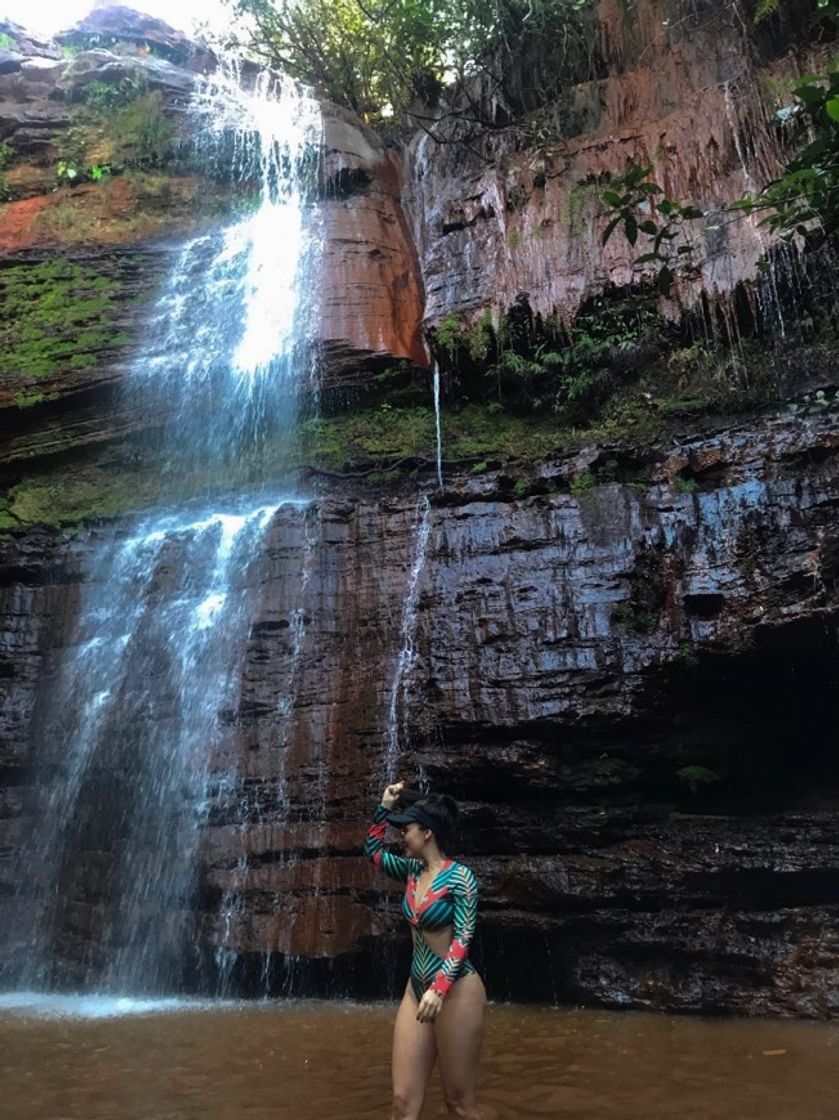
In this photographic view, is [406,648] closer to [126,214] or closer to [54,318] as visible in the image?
[54,318]

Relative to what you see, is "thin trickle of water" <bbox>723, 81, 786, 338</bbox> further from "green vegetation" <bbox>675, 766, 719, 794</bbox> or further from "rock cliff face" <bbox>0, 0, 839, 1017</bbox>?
"green vegetation" <bbox>675, 766, 719, 794</bbox>

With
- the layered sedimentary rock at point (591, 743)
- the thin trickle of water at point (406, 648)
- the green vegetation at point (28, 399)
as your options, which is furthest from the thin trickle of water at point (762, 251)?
the green vegetation at point (28, 399)

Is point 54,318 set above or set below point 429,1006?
above

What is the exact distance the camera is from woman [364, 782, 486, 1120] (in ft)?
10.9

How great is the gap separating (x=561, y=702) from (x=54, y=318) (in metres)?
10.5

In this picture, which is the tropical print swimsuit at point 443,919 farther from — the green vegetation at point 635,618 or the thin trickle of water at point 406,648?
the green vegetation at point 635,618

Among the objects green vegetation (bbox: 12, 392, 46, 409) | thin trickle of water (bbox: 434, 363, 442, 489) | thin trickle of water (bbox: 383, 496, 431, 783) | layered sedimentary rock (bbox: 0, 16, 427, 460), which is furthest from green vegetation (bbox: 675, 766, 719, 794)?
green vegetation (bbox: 12, 392, 46, 409)

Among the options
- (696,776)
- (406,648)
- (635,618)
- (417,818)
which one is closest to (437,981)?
(417,818)

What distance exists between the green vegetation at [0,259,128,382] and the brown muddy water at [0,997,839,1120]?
934 cm

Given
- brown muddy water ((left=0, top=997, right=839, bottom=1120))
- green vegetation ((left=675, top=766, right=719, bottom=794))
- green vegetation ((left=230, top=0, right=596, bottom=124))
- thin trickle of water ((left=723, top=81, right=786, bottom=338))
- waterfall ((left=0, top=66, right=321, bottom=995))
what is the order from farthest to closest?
green vegetation ((left=230, top=0, right=596, bottom=124)) → thin trickle of water ((left=723, top=81, right=786, bottom=338)) → waterfall ((left=0, top=66, right=321, bottom=995)) → green vegetation ((left=675, top=766, right=719, bottom=794)) → brown muddy water ((left=0, top=997, right=839, bottom=1120))

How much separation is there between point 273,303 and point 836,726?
31.5 ft

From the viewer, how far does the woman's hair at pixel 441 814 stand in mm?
3764

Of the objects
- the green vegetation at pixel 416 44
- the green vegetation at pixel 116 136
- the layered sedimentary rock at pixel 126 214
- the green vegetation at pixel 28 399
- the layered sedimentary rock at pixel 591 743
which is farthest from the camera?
the green vegetation at pixel 116 136

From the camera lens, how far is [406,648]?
823 centimetres
